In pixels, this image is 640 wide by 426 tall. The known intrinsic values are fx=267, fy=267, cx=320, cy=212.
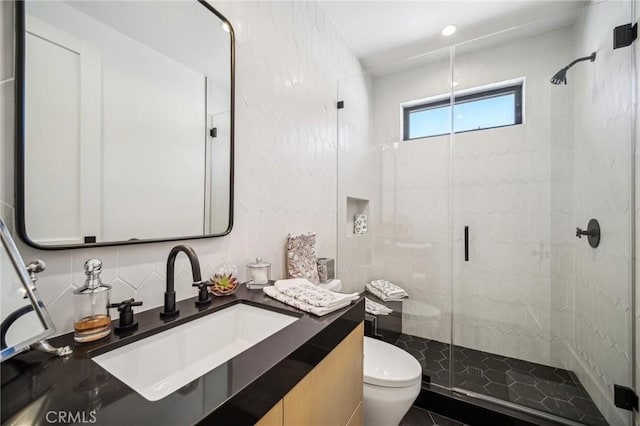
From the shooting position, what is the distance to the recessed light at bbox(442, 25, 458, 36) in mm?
2008

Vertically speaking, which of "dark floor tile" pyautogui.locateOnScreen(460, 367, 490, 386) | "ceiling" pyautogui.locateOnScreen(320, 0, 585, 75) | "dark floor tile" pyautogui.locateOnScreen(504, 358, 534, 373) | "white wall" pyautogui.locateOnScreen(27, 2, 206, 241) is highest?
"ceiling" pyautogui.locateOnScreen(320, 0, 585, 75)

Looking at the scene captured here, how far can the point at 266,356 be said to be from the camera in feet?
1.86

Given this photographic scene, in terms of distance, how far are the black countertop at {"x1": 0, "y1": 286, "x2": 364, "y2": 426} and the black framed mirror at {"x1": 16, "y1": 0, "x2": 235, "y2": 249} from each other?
0.28 metres

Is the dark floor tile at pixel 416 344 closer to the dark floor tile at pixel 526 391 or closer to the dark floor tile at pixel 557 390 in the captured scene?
the dark floor tile at pixel 526 391

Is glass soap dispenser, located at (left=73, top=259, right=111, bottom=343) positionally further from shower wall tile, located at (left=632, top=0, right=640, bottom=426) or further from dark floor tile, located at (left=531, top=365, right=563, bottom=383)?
dark floor tile, located at (left=531, top=365, right=563, bottom=383)

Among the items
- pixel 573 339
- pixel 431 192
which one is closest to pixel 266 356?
pixel 431 192

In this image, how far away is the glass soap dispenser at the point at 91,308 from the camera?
0.61 meters

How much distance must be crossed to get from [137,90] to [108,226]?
42cm

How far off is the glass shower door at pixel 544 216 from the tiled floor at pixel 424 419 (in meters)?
0.24

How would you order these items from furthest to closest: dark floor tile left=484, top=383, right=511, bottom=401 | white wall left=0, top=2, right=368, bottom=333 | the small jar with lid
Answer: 1. dark floor tile left=484, top=383, right=511, bottom=401
2. the small jar with lid
3. white wall left=0, top=2, right=368, bottom=333

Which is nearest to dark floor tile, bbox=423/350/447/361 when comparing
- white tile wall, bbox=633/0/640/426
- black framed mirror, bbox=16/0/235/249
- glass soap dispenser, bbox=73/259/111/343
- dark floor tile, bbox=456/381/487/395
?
dark floor tile, bbox=456/381/487/395

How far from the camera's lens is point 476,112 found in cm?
215

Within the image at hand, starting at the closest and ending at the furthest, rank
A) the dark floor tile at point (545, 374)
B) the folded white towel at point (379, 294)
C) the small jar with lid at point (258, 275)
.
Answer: the small jar with lid at point (258, 275) → the dark floor tile at point (545, 374) → the folded white towel at point (379, 294)

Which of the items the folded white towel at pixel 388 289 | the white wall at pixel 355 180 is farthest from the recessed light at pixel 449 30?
the folded white towel at pixel 388 289
